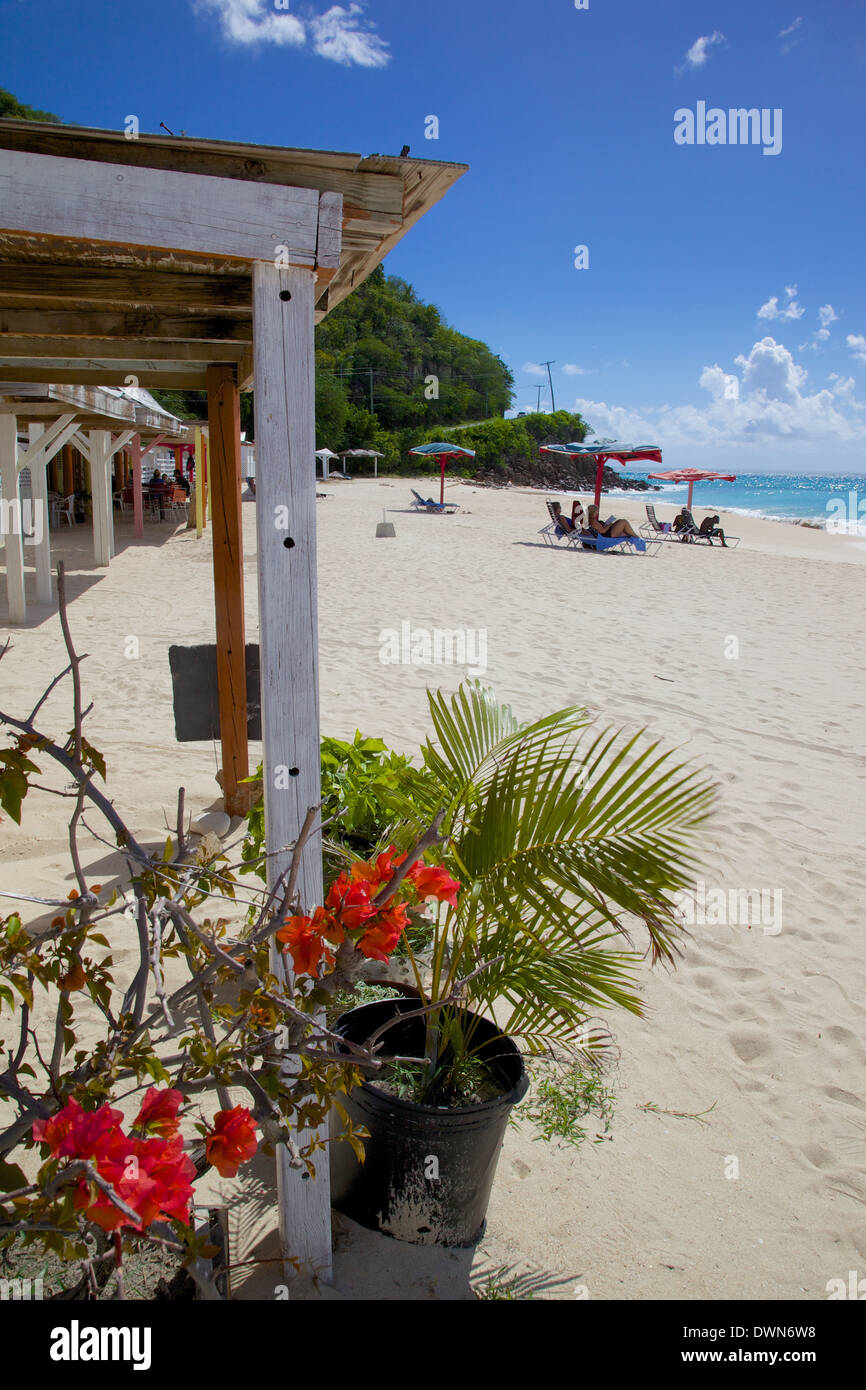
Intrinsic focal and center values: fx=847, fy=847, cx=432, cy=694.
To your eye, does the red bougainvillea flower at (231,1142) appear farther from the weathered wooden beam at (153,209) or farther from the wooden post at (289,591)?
the weathered wooden beam at (153,209)

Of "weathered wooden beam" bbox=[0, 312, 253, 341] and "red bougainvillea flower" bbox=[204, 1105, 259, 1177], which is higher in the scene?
"weathered wooden beam" bbox=[0, 312, 253, 341]

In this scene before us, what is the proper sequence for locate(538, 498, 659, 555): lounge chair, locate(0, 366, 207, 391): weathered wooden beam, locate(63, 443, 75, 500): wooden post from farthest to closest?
locate(63, 443, 75, 500): wooden post → locate(538, 498, 659, 555): lounge chair → locate(0, 366, 207, 391): weathered wooden beam

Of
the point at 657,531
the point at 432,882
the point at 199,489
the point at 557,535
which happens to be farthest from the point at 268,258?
the point at 657,531

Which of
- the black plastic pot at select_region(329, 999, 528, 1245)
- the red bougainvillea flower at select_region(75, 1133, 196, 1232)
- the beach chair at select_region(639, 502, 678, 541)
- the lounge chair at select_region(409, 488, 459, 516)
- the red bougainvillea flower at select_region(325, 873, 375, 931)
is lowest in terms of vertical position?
the black plastic pot at select_region(329, 999, 528, 1245)

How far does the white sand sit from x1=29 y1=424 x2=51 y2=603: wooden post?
462mm

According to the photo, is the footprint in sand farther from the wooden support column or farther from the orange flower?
the wooden support column

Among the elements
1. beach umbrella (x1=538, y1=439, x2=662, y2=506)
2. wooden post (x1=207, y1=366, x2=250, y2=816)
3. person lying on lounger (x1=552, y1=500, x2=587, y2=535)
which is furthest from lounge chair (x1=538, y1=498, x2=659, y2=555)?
wooden post (x1=207, y1=366, x2=250, y2=816)

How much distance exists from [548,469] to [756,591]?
5433cm

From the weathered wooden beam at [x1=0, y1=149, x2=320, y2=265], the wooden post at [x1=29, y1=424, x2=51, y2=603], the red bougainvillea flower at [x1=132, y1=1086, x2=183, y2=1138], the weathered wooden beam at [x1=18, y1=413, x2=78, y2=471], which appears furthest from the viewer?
the wooden post at [x1=29, y1=424, x2=51, y2=603]

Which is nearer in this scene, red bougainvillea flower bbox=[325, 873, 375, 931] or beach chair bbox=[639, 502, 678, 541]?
red bougainvillea flower bbox=[325, 873, 375, 931]

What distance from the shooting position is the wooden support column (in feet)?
39.6

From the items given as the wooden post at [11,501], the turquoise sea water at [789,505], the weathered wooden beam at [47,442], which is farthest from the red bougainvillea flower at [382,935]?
the turquoise sea water at [789,505]
